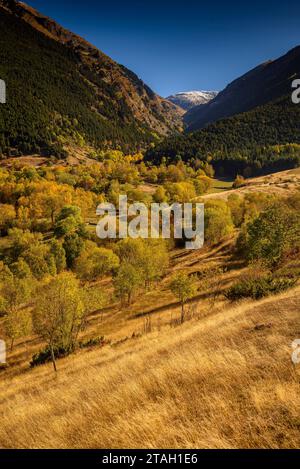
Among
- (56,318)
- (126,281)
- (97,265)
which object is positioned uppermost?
(56,318)

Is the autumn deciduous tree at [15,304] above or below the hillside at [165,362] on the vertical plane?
below

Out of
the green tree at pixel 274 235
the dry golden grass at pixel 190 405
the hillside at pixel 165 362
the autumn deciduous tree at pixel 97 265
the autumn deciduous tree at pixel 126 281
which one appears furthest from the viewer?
the autumn deciduous tree at pixel 97 265

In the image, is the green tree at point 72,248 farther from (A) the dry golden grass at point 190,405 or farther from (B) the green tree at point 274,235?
(A) the dry golden grass at point 190,405

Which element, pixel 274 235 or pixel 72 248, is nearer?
pixel 274 235

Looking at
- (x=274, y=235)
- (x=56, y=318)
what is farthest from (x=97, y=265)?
(x=274, y=235)

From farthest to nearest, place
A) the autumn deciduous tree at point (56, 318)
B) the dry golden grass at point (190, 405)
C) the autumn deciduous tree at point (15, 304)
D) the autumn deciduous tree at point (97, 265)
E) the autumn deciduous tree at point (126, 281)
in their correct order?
1. the autumn deciduous tree at point (97, 265)
2. the autumn deciduous tree at point (126, 281)
3. the autumn deciduous tree at point (15, 304)
4. the autumn deciduous tree at point (56, 318)
5. the dry golden grass at point (190, 405)

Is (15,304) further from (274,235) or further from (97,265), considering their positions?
(274,235)

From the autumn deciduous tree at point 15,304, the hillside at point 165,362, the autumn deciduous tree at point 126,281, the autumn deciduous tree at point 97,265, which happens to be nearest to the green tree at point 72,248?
the autumn deciduous tree at point 97,265
